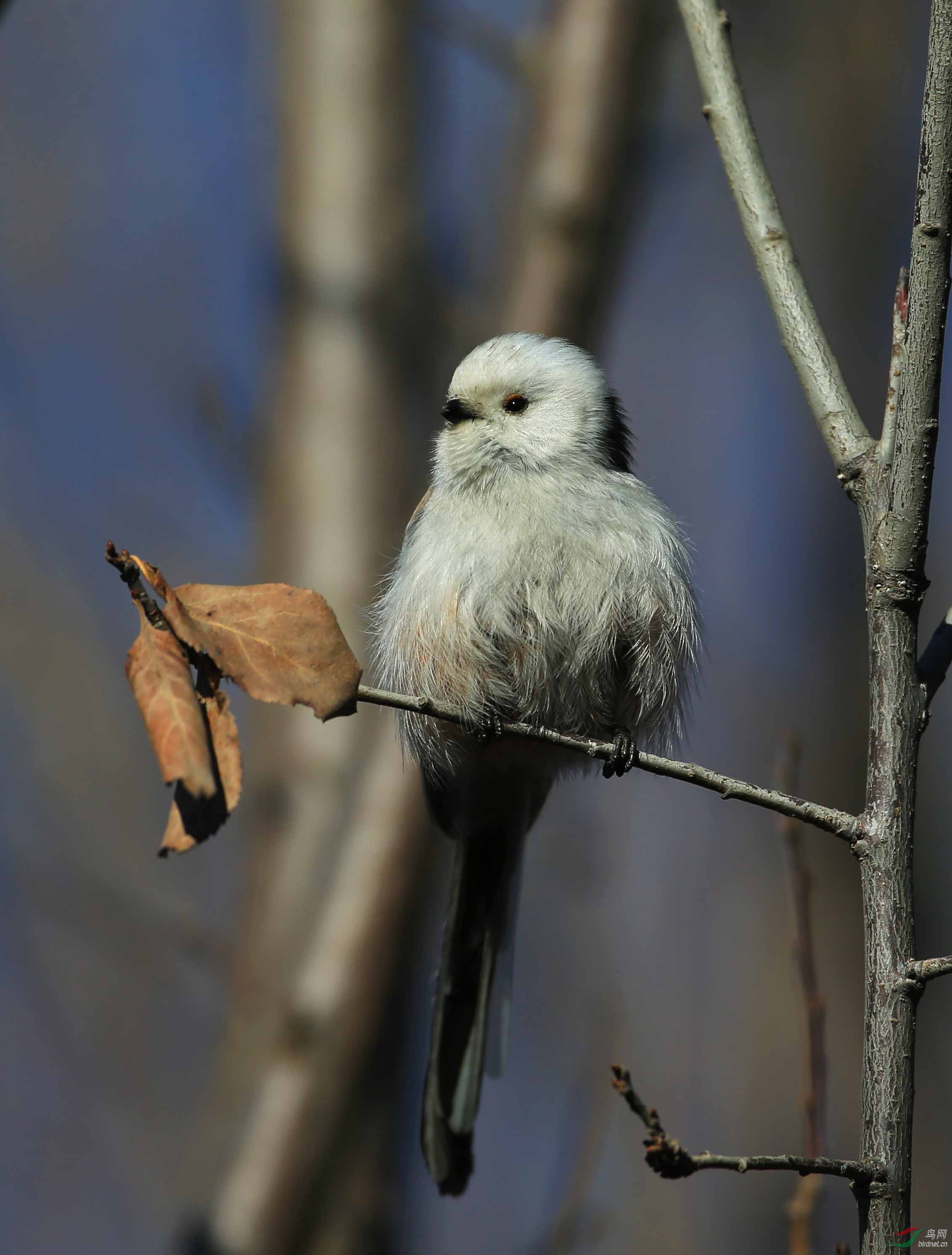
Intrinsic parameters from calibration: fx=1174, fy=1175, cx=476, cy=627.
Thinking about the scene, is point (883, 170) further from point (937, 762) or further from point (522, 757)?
point (522, 757)

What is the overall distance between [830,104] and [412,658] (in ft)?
20.7

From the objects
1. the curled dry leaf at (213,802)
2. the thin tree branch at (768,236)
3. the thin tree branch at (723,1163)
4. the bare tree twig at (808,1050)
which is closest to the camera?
the thin tree branch at (723,1163)

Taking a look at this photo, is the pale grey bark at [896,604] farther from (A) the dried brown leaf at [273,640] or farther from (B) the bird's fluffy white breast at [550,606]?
(B) the bird's fluffy white breast at [550,606]

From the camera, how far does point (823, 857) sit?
19.4 feet

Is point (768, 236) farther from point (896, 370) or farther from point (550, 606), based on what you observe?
point (550, 606)

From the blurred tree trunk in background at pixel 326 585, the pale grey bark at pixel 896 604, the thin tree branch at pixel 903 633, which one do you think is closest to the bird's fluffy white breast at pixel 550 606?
the blurred tree trunk in background at pixel 326 585

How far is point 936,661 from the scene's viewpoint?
1.75 m

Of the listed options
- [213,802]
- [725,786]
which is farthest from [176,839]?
[725,786]

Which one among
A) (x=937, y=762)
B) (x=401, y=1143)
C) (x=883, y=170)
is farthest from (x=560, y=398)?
(x=883, y=170)

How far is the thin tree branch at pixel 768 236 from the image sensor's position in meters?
1.81

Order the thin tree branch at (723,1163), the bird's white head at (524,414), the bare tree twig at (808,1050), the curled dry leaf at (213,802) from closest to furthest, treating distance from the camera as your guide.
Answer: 1. the thin tree branch at (723,1163)
2. the curled dry leaf at (213,802)
3. the bare tree twig at (808,1050)
4. the bird's white head at (524,414)

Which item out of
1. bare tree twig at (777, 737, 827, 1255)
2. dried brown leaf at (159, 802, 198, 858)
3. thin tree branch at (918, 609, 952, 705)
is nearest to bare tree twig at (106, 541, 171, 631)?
dried brown leaf at (159, 802, 198, 858)

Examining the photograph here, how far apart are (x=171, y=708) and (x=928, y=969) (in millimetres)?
995

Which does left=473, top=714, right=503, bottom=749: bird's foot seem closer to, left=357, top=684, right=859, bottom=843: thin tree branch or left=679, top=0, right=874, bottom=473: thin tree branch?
left=357, top=684, right=859, bottom=843: thin tree branch
